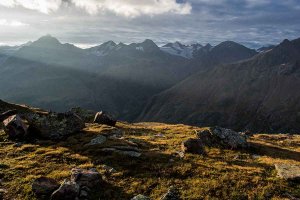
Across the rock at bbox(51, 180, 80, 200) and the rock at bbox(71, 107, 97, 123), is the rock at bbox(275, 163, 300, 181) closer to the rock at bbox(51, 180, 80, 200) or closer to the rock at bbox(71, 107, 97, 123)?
the rock at bbox(51, 180, 80, 200)

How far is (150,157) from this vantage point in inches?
1388

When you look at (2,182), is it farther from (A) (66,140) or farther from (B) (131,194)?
(A) (66,140)

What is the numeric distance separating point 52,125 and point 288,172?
3193cm

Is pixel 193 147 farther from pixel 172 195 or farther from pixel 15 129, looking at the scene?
pixel 15 129

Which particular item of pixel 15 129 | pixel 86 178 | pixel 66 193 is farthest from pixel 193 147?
pixel 15 129

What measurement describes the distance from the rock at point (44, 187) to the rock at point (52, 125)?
1870 centimetres

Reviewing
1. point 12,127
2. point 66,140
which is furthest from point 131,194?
point 12,127

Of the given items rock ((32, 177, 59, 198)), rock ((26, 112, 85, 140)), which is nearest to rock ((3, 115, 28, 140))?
rock ((26, 112, 85, 140))

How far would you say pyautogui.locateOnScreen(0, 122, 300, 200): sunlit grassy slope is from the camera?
87.8 ft

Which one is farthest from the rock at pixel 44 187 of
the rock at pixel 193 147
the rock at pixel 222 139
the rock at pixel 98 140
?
the rock at pixel 222 139

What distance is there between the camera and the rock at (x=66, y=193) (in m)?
24.9

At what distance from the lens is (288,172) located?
3012 centimetres

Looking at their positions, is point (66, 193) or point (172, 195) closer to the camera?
point (66, 193)

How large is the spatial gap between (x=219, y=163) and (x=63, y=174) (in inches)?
639
